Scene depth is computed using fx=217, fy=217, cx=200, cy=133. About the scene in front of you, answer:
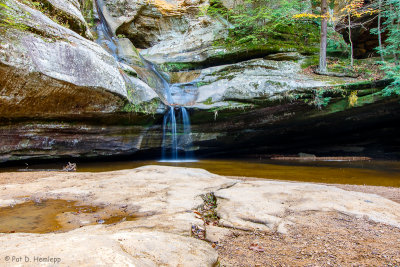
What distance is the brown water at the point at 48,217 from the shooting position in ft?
7.85

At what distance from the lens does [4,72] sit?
19.4 feet

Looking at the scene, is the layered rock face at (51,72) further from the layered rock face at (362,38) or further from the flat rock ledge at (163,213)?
the layered rock face at (362,38)

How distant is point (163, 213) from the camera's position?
8.74 ft

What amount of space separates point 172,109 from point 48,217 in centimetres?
905

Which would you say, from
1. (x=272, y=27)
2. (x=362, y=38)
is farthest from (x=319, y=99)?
(x=362, y=38)

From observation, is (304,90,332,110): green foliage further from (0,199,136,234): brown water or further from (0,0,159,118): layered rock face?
(0,199,136,234): brown water

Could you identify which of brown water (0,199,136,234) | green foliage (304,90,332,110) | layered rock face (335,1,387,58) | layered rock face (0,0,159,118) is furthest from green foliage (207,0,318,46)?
brown water (0,199,136,234)

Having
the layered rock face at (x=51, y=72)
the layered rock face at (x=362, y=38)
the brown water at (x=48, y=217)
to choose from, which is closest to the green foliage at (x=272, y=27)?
the layered rock face at (x=362, y=38)

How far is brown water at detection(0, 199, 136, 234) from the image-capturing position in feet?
7.85

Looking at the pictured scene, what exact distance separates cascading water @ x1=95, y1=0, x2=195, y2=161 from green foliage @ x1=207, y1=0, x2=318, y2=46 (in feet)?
15.1

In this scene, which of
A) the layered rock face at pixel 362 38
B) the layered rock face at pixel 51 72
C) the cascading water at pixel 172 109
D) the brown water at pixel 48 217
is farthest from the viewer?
the layered rock face at pixel 362 38

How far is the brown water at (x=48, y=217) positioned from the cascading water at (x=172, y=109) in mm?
8471

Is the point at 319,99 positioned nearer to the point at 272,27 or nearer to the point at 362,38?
the point at 272,27

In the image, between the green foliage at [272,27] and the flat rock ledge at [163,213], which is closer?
the flat rock ledge at [163,213]
